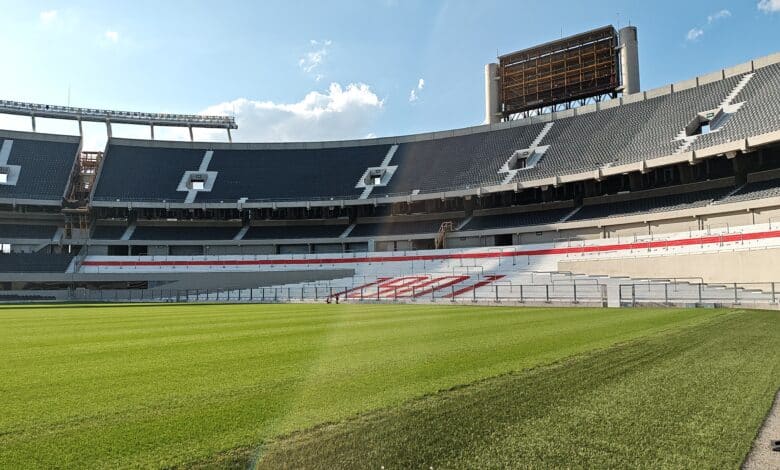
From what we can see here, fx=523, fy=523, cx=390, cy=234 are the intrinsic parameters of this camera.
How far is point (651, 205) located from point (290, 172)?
3542 cm

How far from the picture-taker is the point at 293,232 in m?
53.2

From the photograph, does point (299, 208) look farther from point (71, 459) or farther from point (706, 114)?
point (71, 459)

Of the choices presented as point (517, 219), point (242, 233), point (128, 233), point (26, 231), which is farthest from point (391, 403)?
point (26, 231)

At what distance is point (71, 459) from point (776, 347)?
9465mm

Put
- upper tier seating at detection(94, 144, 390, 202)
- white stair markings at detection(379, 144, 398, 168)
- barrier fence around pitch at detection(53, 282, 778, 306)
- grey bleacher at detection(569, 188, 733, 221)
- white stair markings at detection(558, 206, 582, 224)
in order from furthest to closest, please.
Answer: white stair markings at detection(379, 144, 398, 168) → upper tier seating at detection(94, 144, 390, 202) → white stair markings at detection(558, 206, 582, 224) → grey bleacher at detection(569, 188, 733, 221) → barrier fence around pitch at detection(53, 282, 778, 306)

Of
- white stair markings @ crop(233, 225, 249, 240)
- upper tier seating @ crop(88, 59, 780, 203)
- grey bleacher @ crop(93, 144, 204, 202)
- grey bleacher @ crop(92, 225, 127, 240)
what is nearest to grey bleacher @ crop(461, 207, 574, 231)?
upper tier seating @ crop(88, 59, 780, 203)

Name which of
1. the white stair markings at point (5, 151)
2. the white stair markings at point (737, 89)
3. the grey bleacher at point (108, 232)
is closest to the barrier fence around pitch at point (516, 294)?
the grey bleacher at point (108, 232)

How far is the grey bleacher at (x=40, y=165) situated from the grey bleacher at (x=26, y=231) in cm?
345

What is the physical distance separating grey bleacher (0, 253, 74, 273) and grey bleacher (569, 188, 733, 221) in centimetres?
4261

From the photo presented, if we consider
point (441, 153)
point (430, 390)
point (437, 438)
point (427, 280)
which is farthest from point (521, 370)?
point (441, 153)

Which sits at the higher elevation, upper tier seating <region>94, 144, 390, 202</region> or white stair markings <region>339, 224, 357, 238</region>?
upper tier seating <region>94, 144, 390, 202</region>

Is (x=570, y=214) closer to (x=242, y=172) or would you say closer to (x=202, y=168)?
(x=242, y=172)

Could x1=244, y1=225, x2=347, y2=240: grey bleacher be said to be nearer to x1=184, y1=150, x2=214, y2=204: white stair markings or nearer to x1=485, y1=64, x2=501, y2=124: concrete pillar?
x1=184, y1=150, x2=214, y2=204: white stair markings

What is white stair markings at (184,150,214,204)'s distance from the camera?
52.2m
